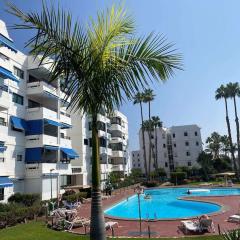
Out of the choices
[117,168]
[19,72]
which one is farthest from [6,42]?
[117,168]

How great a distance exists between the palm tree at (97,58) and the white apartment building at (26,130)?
2442 centimetres

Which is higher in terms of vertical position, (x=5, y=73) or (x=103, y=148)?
(x=5, y=73)

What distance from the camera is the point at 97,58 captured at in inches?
288

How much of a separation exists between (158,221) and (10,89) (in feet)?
73.2

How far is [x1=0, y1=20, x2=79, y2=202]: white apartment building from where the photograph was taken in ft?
105

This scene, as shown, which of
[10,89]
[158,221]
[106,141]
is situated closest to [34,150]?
[10,89]

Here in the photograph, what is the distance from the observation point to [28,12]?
7043 mm

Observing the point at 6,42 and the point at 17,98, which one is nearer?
the point at 6,42

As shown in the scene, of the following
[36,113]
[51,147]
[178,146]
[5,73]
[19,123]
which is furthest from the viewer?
[178,146]

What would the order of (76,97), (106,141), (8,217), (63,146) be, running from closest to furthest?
(76,97)
(8,217)
(63,146)
(106,141)

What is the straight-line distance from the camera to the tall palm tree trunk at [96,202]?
6.49m

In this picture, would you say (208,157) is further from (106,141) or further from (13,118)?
(13,118)

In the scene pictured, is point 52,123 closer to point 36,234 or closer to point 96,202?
point 36,234

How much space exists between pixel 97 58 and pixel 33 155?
102 feet
